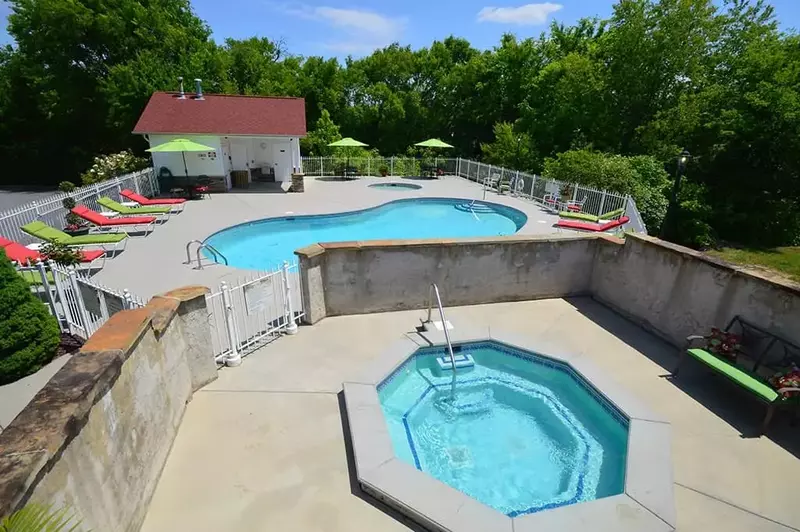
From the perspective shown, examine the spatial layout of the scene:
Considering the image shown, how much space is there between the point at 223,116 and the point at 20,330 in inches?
645

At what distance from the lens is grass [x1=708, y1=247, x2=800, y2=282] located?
11227 mm

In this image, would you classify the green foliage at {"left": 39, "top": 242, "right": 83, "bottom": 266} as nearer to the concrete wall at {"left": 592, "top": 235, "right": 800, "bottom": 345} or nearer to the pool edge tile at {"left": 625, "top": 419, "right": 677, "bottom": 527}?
the pool edge tile at {"left": 625, "top": 419, "right": 677, "bottom": 527}

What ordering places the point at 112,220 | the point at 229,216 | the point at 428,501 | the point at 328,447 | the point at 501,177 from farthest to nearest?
the point at 501,177, the point at 229,216, the point at 112,220, the point at 328,447, the point at 428,501

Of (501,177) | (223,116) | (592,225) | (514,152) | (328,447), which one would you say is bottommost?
(328,447)

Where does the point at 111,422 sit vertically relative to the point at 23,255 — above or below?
above

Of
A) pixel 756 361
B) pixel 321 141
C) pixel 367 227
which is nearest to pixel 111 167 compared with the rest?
pixel 321 141

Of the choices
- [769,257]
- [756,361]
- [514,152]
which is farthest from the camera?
[514,152]

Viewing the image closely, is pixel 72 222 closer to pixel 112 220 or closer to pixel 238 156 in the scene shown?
pixel 112 220

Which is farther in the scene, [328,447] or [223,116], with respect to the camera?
[223,116]

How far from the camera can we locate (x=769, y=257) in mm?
12469

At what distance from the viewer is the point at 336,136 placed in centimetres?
2722

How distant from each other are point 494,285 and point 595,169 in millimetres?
11215

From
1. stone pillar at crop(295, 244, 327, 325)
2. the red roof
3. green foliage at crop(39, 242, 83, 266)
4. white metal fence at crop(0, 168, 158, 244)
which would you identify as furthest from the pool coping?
the red roof

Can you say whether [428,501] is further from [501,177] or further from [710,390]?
[501,177]
